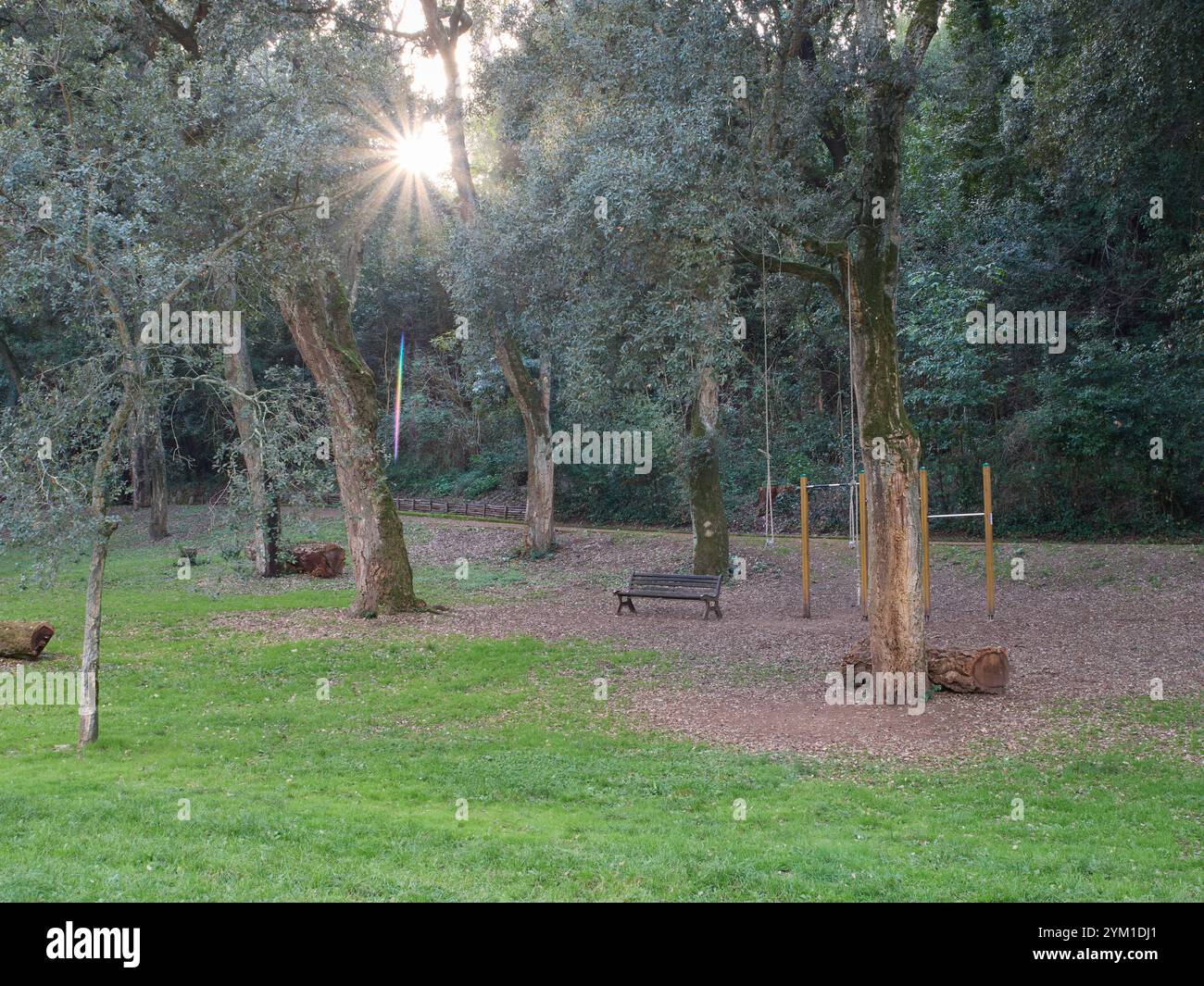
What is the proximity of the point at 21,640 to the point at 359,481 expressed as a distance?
5340 millimetres

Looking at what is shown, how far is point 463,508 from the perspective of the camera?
3466 cm

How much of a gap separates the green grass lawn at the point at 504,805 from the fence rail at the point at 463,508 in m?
20.4

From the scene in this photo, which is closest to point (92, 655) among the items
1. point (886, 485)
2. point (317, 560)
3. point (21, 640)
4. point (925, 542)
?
point (21, 640)

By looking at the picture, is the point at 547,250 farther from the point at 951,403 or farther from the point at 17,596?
the point at 17,596

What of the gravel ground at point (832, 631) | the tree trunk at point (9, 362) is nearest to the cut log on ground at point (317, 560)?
the gravel ground at point (832, 631)

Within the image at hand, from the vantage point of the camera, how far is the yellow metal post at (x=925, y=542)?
14071 mm

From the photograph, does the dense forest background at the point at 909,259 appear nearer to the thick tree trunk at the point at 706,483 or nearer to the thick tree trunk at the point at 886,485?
the thick tree trunk at the point at 706,483

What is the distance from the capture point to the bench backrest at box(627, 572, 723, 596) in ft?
55.7

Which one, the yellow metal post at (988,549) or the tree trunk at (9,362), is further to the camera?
the tree trunk at (9,362)

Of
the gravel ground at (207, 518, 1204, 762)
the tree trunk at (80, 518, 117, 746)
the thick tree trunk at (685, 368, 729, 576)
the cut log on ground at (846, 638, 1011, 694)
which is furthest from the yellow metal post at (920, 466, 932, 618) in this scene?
the tree trunk at (80, 518, 117, 746)

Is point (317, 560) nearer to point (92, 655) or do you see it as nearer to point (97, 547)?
point (92, 655)

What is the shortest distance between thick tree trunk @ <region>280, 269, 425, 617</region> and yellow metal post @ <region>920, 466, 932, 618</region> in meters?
8.34

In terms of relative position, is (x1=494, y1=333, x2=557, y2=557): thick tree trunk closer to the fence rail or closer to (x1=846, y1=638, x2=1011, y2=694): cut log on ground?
the fence rail

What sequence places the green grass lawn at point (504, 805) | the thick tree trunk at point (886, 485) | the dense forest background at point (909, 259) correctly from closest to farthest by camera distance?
1. the green grass lawn at point (504, 805)
2. the thick tree trunk at point (886, 485)
3. the dense forest background at point (909, 259)
